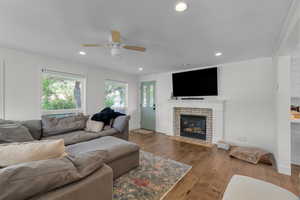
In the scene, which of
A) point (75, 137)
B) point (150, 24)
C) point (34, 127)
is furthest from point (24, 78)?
point (150, 24)

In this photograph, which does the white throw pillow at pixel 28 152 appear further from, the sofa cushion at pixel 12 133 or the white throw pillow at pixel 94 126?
the white throw pillow at pixel 94 126

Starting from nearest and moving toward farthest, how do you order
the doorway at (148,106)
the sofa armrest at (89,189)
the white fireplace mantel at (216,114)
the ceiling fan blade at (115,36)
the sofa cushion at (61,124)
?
the sofa armrest at (89,189) → the ceiling fan blade at (115,36) → the sofa cushion at (61,124) → the white fireplace mantel at (216,114) → the doorway at (148,106)

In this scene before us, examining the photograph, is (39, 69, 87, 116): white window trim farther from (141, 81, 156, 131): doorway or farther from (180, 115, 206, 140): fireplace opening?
(180, 115, 206, 140): fireplace opening

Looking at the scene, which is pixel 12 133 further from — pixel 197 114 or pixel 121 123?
pixel 197 114

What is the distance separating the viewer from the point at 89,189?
950 millimetres

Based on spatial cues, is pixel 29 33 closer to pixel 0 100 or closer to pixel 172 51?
pixel 0 100

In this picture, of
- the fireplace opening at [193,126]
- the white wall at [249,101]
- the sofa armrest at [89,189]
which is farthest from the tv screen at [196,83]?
the sofa armrest at [89,189]

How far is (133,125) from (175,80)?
2561 millimetres

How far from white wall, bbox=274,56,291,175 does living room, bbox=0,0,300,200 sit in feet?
0.05

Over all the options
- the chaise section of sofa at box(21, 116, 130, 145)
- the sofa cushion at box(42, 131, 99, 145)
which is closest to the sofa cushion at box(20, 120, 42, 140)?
the chaise section of sofa at box(21, 116, 130, 145)

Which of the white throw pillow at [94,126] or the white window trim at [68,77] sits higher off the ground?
the white window trim at [68,77]

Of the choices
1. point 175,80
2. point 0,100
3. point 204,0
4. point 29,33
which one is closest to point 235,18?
point 204,0

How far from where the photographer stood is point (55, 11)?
4.95 feet

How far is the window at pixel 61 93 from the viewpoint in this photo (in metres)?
3.23
